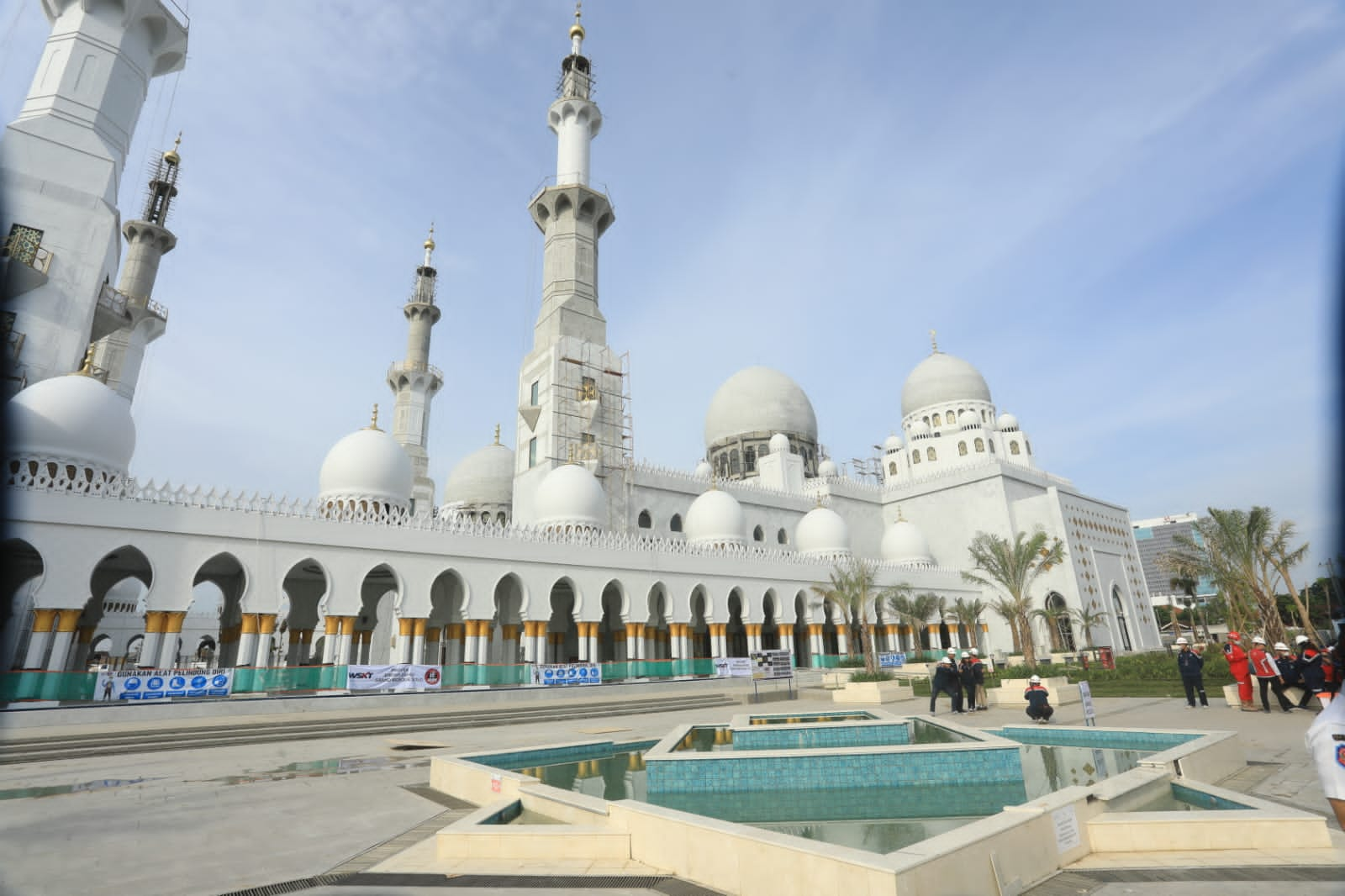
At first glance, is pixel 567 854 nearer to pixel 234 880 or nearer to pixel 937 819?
pixel 234 880

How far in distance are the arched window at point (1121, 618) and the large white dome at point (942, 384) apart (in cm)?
1371

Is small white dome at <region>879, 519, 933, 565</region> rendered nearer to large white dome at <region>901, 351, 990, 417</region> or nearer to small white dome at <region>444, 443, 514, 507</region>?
large white dome at <region>901, 351, 990, 417</region>

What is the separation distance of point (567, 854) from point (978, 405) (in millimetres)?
44766

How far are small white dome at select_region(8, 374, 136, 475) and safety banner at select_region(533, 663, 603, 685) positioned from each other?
41.1 feet

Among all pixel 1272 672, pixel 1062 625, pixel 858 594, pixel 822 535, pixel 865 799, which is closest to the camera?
A: pixel 865 799

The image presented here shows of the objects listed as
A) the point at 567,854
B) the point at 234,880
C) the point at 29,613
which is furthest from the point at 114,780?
the point at 29,613

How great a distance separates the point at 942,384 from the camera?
45312 millimetres

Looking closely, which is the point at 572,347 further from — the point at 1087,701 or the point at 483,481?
the point at 1087,701

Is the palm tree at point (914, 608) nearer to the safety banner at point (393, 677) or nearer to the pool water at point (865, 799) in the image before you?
the safety banner at point (393, 677)

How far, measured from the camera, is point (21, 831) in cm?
614

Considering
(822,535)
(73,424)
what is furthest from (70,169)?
(822,535)

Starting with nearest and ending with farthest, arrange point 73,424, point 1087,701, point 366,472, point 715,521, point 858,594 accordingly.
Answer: point 1087,701 < point 73,424 < point 366,472 < point 858,594 < point 715,521

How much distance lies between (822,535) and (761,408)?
12.0m

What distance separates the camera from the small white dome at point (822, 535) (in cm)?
3441
